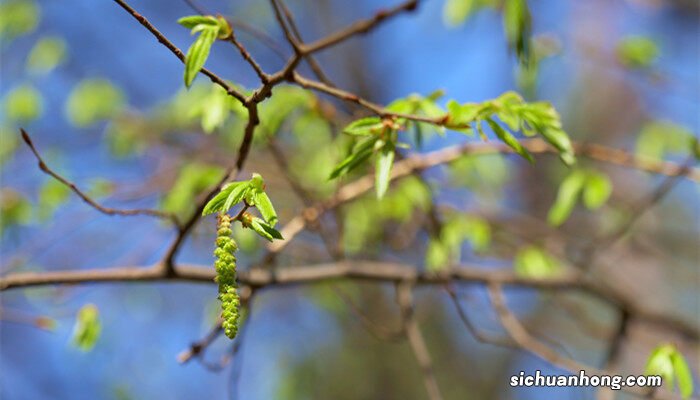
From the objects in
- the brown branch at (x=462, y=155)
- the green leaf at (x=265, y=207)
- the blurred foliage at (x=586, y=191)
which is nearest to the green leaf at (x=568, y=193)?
the blurred foliage at (x=586, y=191)

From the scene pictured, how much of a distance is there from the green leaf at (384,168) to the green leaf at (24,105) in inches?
88.1

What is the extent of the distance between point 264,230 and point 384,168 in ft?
1.16

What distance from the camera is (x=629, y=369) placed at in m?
4.88

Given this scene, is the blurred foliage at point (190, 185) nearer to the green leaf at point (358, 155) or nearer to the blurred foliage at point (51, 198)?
the blurred foliage at point (51, 198)

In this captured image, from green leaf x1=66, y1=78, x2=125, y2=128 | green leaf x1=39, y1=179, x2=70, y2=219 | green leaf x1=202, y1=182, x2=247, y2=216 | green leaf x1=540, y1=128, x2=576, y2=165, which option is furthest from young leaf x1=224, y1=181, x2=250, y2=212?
green leaf x1=66, y1=78, x2=125, y2=128

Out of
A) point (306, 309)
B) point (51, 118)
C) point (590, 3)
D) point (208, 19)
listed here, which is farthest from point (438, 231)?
point (590, 3)

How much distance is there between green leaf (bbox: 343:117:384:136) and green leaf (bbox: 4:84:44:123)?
2.21 meters

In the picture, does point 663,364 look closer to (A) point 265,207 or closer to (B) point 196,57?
(A) point 265,207

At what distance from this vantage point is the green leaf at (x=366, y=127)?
1.39 m

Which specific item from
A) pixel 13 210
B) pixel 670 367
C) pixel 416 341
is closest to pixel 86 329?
pixel 13 210

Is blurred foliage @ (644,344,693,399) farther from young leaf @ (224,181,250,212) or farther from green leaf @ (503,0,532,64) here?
young leaf @ (224,181,250,212)

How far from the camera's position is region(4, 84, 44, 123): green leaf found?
3.09 meters

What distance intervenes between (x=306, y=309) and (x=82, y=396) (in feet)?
6.27

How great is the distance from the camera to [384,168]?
1424 millimetres
